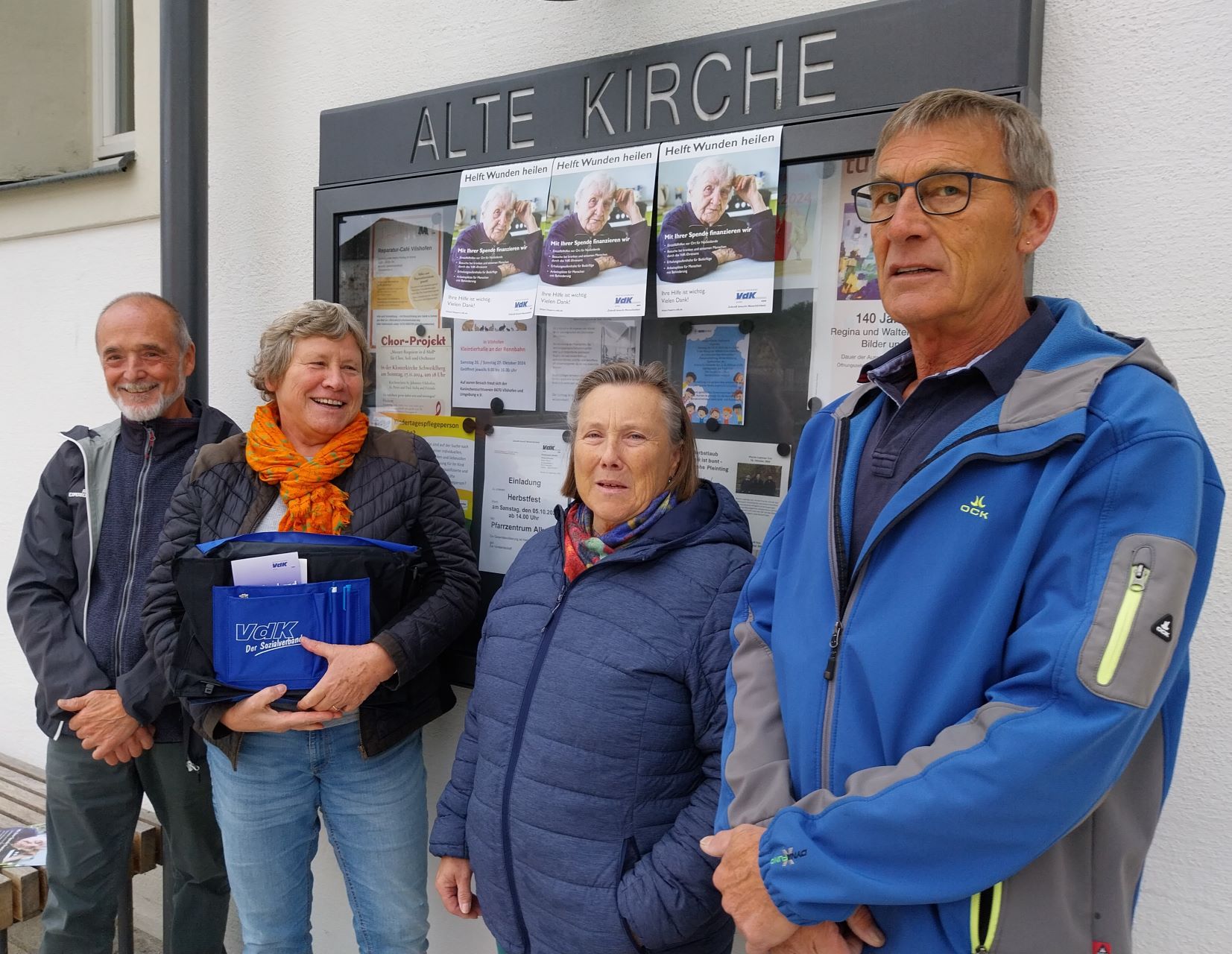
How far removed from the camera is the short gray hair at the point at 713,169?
2049 millimetres

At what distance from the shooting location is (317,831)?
2.40 meters

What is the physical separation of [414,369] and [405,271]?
29 centimetres

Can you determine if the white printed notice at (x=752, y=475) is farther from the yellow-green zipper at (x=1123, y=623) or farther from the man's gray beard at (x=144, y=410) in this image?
the man's gray beard at (x=144, y=410)

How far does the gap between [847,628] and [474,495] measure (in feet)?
4.98

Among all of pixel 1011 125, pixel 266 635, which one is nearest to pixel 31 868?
pixel 266 635

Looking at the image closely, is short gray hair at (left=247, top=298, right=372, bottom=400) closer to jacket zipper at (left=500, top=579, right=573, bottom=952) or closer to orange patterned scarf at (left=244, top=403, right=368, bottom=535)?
orange patterned scarf at (left=244, top=403, right=368, bottom=535)

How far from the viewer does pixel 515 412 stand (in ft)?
8.36

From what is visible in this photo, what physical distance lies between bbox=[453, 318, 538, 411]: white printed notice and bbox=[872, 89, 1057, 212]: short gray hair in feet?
4.38

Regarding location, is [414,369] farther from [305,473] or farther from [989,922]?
[989,922]

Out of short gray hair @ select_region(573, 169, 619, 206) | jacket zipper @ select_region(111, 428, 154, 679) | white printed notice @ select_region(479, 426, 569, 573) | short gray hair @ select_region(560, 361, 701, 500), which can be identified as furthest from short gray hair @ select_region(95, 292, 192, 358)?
short gray hair @ select_region(560, 361, 701, 500)

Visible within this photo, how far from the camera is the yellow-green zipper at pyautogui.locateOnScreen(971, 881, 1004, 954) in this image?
1.14 metres

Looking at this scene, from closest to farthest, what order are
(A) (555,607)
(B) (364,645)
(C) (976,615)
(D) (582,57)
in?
1. (C) (976,615)
2. (A) (555,607)
3. (B) (364,645)
4. (D) (582,57)

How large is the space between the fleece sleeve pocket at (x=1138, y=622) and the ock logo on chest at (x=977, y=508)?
17 centimetres

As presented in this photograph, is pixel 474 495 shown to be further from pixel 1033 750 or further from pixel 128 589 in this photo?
pixel 1033 750
